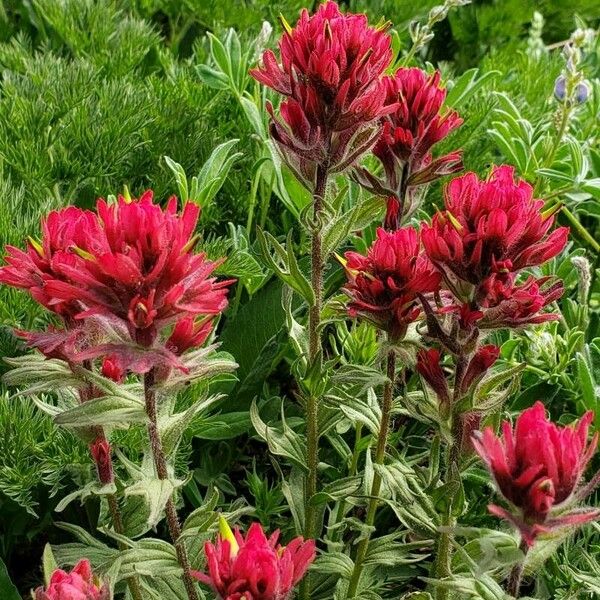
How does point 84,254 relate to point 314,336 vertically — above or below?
above

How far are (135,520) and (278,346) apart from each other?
1.55 feet

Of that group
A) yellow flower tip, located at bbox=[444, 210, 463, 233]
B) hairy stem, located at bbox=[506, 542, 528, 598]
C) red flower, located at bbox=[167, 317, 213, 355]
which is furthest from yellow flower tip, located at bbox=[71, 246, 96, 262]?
hairy stem, located at bbox=[506, 542, 528, 598]

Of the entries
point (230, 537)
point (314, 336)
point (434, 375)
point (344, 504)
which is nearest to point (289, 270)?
point (314, 336)

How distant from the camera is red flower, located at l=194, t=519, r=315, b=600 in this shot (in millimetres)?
766

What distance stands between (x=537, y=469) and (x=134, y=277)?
38 centimetres

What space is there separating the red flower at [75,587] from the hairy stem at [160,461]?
0.12 m

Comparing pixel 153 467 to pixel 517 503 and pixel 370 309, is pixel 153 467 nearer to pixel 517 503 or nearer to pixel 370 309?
pixel 370 309

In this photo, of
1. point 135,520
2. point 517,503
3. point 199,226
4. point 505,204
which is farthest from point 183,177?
point 517,503

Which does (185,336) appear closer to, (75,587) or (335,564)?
(75,587)

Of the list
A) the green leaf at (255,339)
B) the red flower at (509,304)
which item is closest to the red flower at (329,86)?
the red flower at (509,304)

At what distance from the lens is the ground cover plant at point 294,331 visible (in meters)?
0.84

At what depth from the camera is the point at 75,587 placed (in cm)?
82

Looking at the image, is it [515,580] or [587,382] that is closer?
[515,580]

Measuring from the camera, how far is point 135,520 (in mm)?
1151
